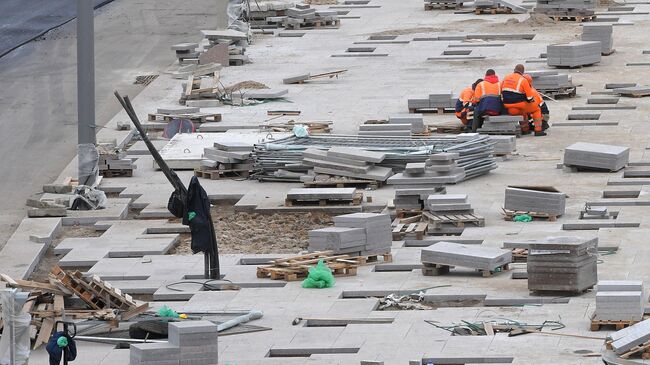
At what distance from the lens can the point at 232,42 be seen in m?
47.9

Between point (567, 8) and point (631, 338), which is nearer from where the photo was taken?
point (631, 338)

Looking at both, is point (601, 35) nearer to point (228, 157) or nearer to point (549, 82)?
point (549, 82)

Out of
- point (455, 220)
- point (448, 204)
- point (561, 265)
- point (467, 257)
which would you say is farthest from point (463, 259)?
point (448, 204)

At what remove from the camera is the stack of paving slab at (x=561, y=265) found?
23938 mm

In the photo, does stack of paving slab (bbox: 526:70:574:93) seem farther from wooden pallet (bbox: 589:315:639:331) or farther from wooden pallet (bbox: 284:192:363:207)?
wooden pallet (bbox: 589:315:639:331)

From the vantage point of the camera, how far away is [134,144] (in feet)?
120

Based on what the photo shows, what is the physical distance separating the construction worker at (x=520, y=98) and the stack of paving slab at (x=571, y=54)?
7.72 m

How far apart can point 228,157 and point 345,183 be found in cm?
257

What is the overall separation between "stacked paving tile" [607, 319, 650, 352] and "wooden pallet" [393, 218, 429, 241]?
24.7ft

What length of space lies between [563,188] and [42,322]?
1160 centimetres

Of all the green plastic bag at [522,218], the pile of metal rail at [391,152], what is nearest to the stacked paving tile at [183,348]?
the green plastic bag at [522,218]

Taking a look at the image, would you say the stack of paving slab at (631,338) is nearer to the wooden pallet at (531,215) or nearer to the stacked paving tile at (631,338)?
the stacked paving tile at (631,338)

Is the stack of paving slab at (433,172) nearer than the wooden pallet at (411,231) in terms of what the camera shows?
No

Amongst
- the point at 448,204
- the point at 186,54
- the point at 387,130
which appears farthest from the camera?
the point at 186,54
